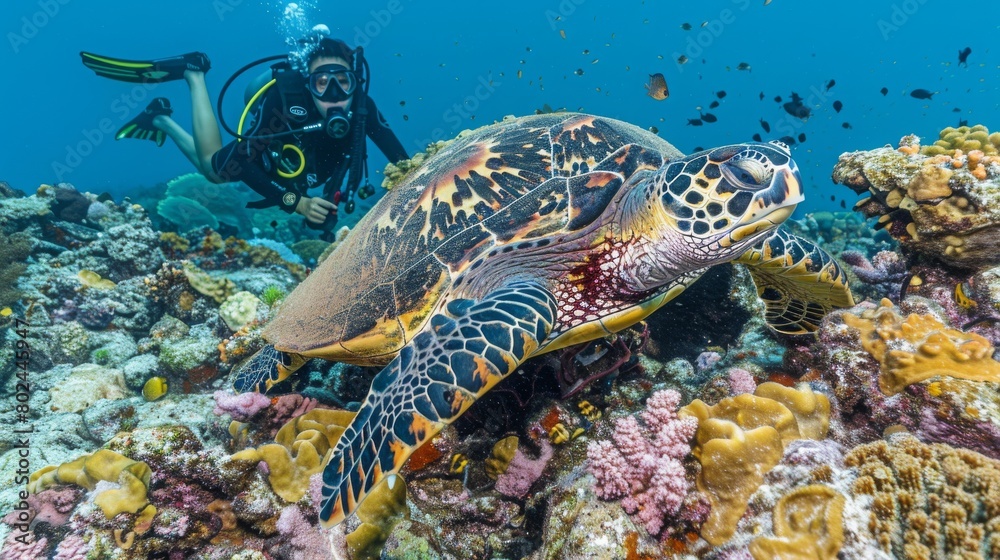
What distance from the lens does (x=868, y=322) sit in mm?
2494

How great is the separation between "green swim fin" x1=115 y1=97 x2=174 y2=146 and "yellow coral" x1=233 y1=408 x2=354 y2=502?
1093 cm

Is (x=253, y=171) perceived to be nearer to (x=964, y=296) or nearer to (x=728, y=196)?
(x=728, y=196)

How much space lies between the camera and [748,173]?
2252mm

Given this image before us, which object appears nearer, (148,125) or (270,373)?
(270,373)

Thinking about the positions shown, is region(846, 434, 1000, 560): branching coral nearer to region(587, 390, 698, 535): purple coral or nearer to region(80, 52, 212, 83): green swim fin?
region(587, 390, 698, 535): purple coral

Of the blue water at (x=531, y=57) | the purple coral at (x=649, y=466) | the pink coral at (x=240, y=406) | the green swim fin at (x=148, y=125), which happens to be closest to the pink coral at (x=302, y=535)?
the pink coral at (x=240, y=406)

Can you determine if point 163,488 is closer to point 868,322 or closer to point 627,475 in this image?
point 627,475

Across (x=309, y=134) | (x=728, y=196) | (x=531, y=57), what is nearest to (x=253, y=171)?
(x=309, y=134)

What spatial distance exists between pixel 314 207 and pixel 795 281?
721cm

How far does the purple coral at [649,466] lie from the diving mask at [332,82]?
313 inches

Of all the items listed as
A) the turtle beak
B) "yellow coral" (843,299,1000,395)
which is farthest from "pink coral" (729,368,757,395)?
the turtle beak

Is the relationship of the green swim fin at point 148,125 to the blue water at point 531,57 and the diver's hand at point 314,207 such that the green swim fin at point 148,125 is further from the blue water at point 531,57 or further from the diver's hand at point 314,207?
the blue water at point 531,57

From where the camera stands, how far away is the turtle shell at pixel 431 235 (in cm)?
284

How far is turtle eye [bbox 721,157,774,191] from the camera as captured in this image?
2.22m
